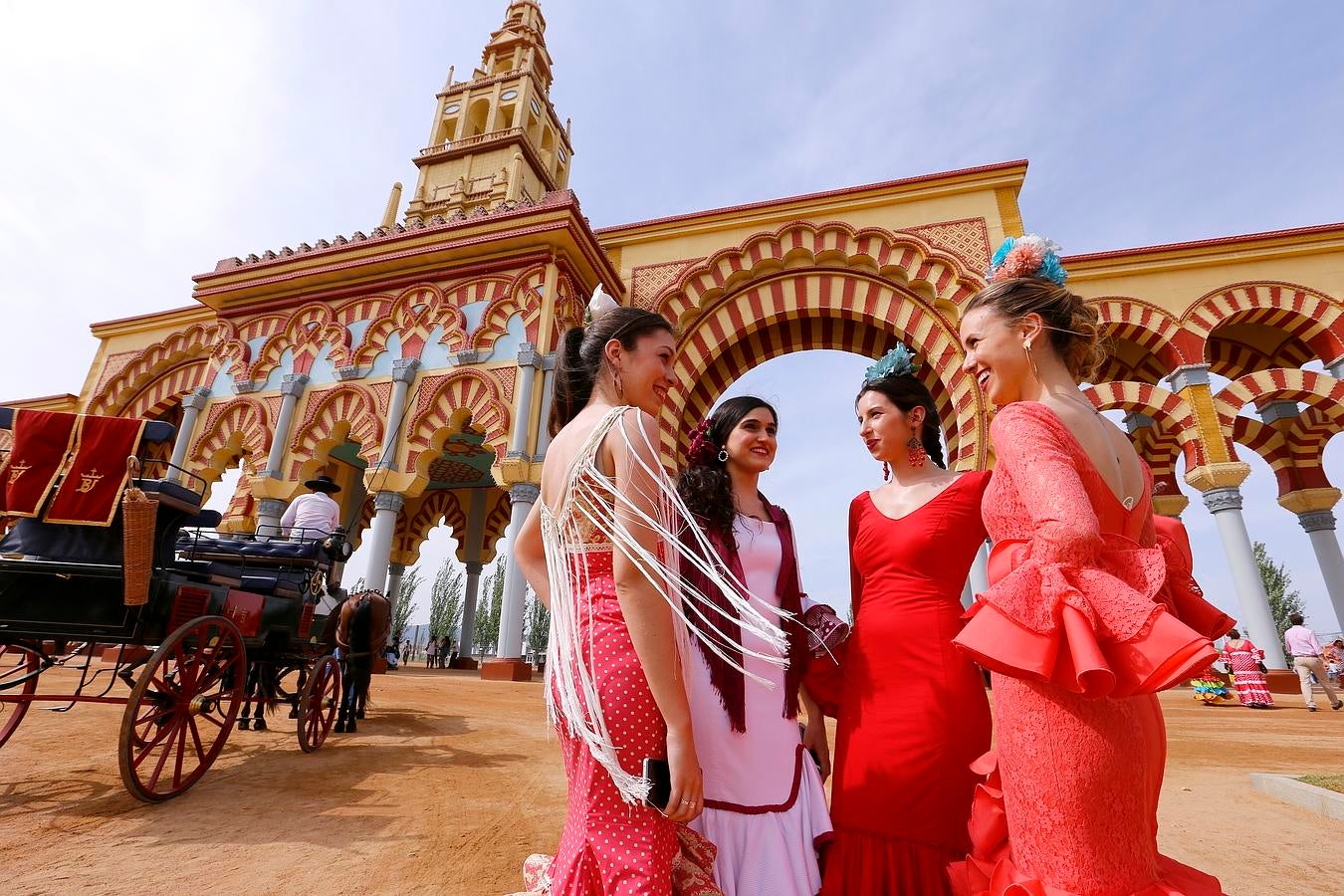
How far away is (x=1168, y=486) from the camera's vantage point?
12.3 meters

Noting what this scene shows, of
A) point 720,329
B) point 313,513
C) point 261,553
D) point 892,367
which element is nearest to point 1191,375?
point 720,329

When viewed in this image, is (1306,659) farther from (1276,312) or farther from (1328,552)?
(1276,312)

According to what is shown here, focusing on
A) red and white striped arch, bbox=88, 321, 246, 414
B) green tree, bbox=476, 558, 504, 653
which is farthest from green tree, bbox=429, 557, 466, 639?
red and white striped arch, bbox=88, 321, 246, 414

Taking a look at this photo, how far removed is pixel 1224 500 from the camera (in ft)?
28.6

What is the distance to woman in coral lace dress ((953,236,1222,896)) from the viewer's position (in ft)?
3.23

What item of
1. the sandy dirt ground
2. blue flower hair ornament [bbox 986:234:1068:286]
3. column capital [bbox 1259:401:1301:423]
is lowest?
the sandy dirt ground

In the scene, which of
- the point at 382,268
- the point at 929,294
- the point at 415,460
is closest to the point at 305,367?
the point at 382,268

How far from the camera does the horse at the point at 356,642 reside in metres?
5.00

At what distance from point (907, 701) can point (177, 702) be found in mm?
3639

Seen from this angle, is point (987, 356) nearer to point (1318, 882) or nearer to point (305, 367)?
point (1318, 882)

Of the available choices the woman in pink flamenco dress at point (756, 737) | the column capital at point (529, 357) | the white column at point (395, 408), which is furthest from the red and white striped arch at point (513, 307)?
the woman in pink flamenco dress at point (756, 737)

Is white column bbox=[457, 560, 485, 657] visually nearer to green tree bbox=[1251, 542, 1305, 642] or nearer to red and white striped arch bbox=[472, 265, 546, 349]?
red and white striped arch bbox=[472, 265, 546, 349]

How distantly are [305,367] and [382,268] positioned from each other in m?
2.26

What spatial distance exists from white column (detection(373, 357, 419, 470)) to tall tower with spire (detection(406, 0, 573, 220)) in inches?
325
